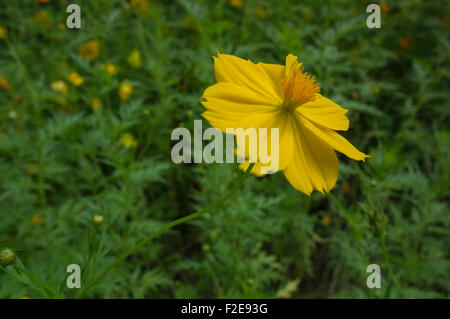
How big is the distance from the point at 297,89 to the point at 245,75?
0.15m

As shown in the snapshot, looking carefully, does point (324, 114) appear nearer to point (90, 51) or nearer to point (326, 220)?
point (326, 220)

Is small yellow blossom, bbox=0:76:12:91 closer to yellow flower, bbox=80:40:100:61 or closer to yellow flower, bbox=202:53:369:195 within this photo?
yellow flower, bbox=80:40:100:61

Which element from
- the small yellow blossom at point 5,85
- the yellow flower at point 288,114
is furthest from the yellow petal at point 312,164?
the small yellow blossom at point 5,85

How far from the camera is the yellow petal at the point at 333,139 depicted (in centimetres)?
84

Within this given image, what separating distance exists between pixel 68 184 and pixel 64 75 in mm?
748

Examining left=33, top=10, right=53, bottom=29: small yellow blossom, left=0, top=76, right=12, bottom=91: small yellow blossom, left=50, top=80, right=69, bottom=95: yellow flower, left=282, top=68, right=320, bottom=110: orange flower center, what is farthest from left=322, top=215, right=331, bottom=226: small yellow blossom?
left=33, top=10, right=53, bottom=29: small yellow blossom

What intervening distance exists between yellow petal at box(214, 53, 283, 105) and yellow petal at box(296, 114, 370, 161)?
0.10 meters

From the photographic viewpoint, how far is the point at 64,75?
2246 mm

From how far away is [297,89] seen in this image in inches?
34.2

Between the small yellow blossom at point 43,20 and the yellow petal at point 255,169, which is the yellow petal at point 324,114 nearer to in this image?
the yellow petal at point 255,169

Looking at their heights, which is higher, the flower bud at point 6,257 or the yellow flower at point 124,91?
the yellow flower at point 124,91

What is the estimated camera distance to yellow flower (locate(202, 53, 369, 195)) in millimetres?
815
